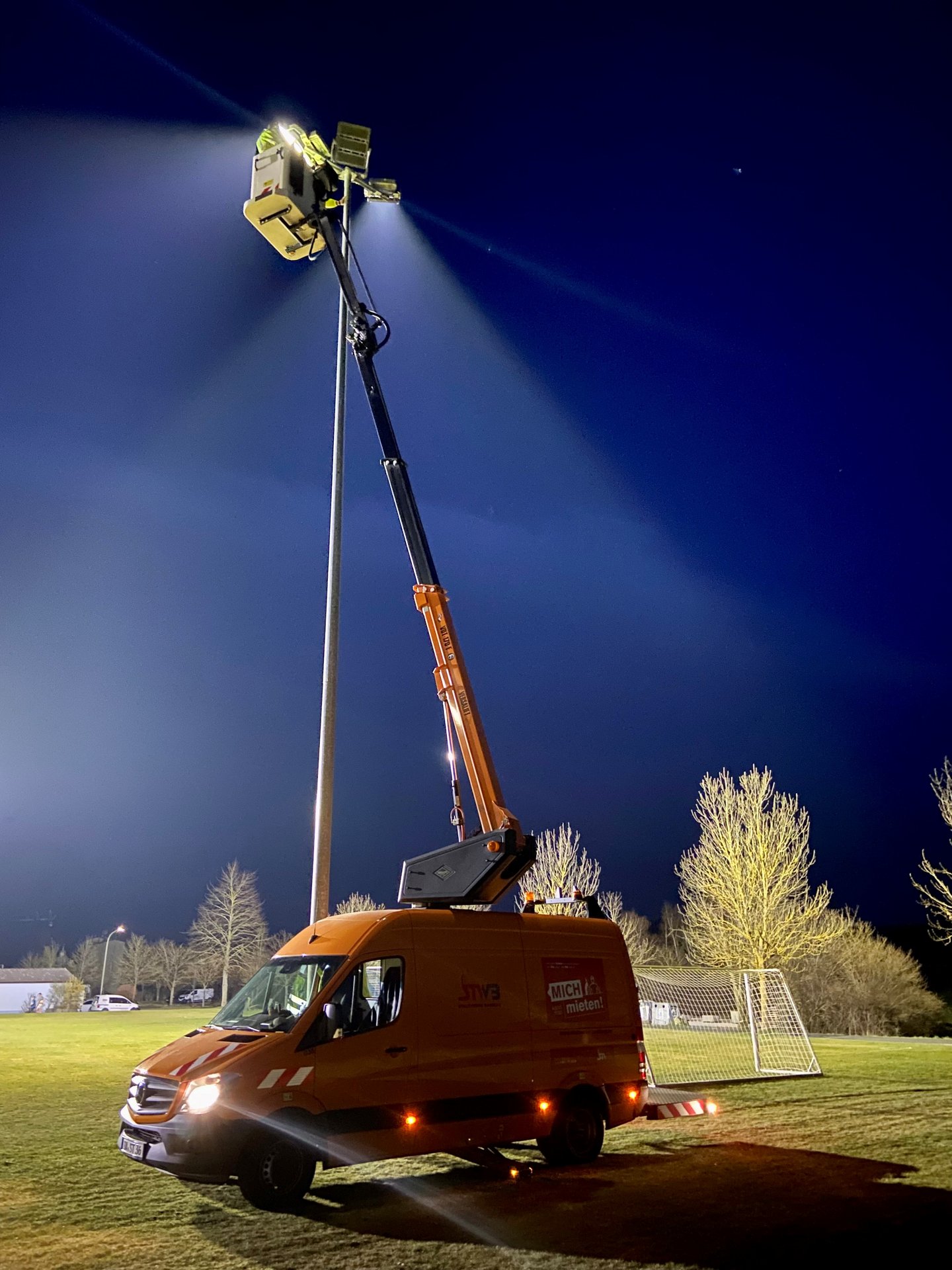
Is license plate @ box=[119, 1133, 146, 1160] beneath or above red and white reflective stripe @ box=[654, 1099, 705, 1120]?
above

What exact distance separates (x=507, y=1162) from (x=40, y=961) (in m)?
131

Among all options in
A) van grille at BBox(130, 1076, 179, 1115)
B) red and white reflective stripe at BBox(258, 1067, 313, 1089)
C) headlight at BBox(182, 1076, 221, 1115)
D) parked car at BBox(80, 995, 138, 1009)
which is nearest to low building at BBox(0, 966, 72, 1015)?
parked car at BBox(80, 995, 138, 1009)

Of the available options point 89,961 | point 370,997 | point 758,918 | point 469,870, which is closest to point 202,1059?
point 370,997

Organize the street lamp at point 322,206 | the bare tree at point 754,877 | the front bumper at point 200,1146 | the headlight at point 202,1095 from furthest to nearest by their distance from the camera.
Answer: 1. the bare tree at point 754,877
2. the street lamp at point 322,206
3. the headlight at point 202,1095
4. the front bumper at point 200,1146

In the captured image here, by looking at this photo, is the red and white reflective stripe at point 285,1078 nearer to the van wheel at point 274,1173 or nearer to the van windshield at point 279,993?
the van wheel at point 274,1173

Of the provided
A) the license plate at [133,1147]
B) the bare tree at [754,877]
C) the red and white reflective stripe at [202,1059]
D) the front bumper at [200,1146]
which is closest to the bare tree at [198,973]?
the bare tree at [754,877]

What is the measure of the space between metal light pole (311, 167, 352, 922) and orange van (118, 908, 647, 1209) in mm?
2846

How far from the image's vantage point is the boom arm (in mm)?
11992

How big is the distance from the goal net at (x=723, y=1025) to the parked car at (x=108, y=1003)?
190 feet

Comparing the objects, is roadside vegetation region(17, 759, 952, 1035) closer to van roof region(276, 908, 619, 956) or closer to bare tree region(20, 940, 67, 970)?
van roof region(276, 908, 619, 956)

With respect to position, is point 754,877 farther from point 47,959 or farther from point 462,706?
point 47,959

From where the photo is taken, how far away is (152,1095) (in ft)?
28.5

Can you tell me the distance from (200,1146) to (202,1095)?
0.40m

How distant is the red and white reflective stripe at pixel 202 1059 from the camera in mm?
8562
